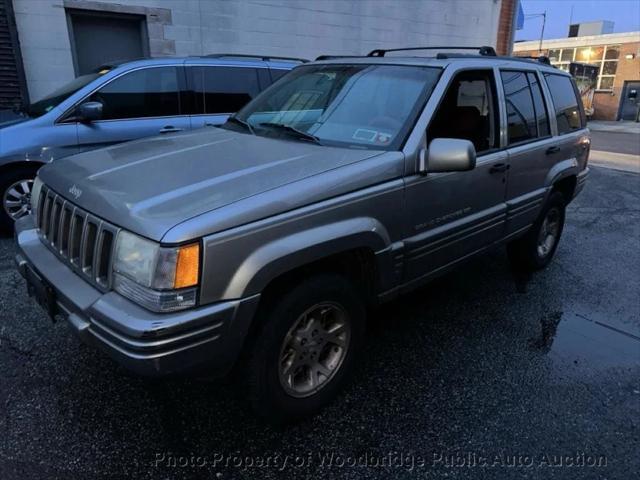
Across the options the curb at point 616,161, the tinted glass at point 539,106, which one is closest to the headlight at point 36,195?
the tinted glass at point 539,106

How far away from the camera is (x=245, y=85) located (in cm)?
597

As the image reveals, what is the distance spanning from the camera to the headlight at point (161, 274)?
6.30ft

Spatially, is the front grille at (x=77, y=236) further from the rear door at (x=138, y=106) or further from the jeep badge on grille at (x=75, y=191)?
the rear door at (x=138, y=106)

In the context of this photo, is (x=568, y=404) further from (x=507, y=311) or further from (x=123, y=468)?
(x=123, y=468)

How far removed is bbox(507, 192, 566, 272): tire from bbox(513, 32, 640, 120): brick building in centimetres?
2975

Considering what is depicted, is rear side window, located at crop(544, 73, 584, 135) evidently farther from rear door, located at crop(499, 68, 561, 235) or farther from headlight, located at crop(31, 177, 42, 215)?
headlight, located at crop(31, 177, 42, 215)

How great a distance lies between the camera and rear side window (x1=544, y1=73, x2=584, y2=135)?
429cm

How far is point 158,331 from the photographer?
1892 millimetres

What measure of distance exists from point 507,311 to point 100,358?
301cm

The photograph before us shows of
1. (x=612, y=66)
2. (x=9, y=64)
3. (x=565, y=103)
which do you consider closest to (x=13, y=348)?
(x=565, y=103)

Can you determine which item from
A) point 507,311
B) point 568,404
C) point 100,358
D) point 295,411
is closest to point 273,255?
point 295,411

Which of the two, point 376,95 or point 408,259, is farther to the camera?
point 376,95

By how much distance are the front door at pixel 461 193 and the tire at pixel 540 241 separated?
2.84ft

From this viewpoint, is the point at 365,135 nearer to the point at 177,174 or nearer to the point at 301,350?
the point at 177,174
